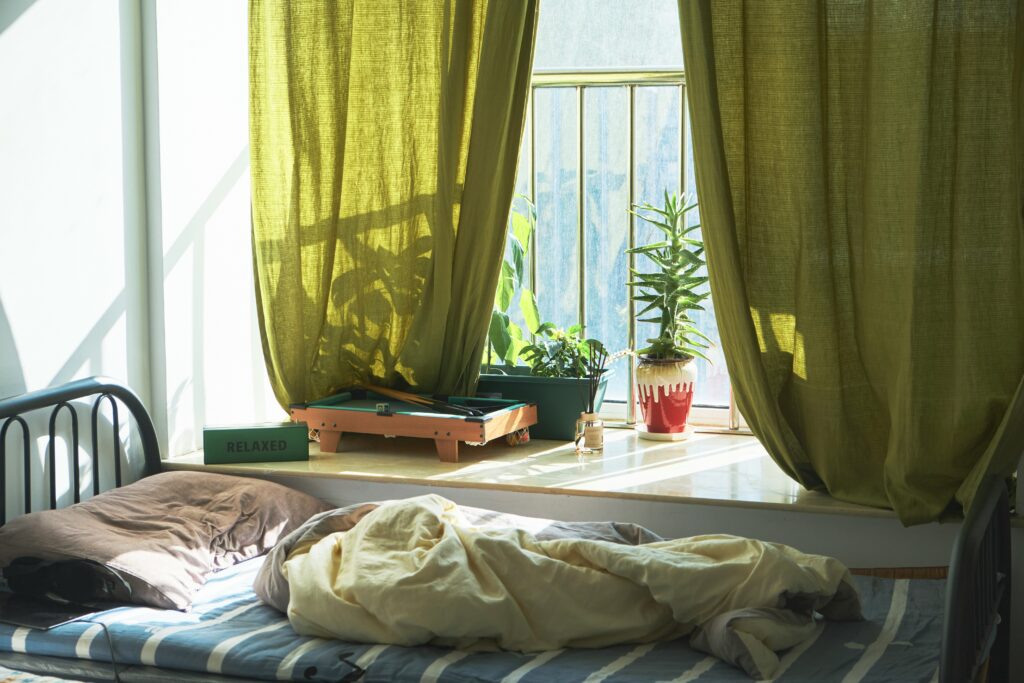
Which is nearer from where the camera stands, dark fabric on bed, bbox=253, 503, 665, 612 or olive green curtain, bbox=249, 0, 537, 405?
dark fabric on bed, bbox=253, 503, 665, 612

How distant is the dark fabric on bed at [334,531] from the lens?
2.08 m

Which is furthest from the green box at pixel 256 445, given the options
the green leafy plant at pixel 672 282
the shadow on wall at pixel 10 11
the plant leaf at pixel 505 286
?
the shadow on wall at pixel 10 11

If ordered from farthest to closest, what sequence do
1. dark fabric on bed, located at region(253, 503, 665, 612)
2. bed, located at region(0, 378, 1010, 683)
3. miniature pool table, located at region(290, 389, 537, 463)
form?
miniature pool table, located at region(290, 389, 537, 463), dark fabric on bed, located at region(253, 503, 665, 612), bed, located at region(0, 378, 1010, 683)

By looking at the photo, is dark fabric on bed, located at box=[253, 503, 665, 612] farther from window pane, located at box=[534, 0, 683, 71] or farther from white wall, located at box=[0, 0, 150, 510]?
window pane, located at box=[534, 0, 683, 71]

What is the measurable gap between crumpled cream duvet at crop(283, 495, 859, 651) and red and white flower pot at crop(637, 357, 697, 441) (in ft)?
3.17

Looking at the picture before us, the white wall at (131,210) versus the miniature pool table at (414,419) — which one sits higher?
the white wall at (131,210)

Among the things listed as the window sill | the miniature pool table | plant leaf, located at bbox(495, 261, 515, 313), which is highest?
plant leaf, located at bbox(495, 261, 515, 313)

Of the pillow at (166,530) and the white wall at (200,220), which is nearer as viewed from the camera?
the pillow at (166,530)

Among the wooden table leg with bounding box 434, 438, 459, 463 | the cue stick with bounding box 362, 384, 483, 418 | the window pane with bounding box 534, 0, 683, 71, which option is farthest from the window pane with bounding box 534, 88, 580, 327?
the wooden table leg with bounding box 434, 438, 459, 463

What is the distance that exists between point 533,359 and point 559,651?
1.34 metres

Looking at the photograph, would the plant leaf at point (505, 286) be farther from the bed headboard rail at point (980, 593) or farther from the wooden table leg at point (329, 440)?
the bed headboard rail at point (980, 593)

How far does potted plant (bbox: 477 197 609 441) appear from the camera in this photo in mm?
3029

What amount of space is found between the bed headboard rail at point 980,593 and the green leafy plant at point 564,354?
3.92 ft

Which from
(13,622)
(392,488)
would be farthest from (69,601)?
(392,488)
